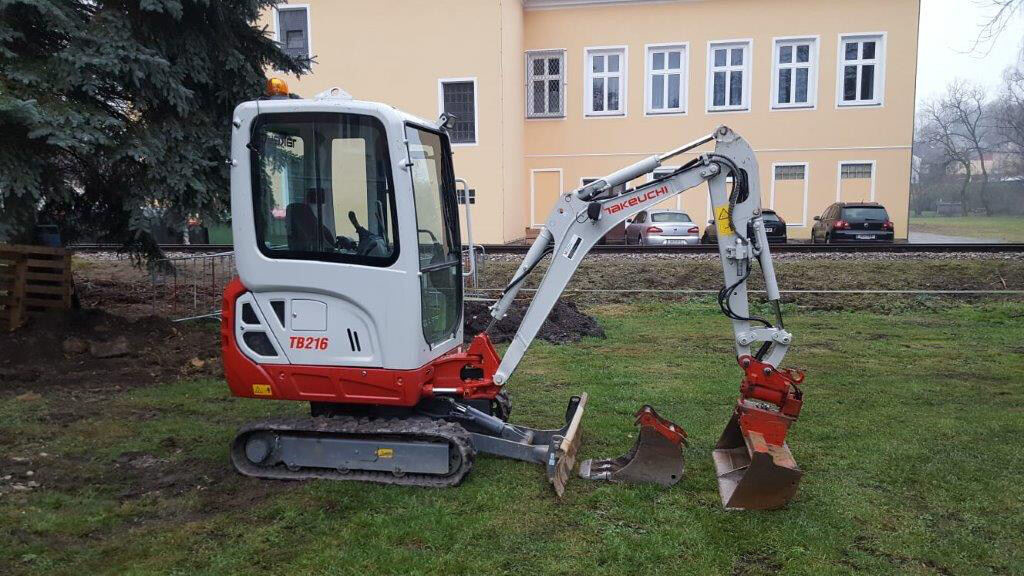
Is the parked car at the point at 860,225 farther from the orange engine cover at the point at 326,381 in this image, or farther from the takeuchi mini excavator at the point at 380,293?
the orange engine cover at the point at 326,381

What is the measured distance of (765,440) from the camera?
190 inches

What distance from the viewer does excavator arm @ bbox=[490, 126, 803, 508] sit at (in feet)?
15.9

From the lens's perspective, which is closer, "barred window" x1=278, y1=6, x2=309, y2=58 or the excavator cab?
the excavator cab

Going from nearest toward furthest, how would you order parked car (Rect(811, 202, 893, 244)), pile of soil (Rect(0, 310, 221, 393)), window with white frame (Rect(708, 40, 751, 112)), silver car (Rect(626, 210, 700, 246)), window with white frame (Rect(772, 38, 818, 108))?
pile of soil (Rect(0, 310, 221, 393))
parked car (Rect(811, 202, 893, 244))
silver car (Rect(626, 210, 700, 246))
window with white frame (Rect(772, 38, 818, 108))
window with white frame (Rect(708, 40, 751, 112))

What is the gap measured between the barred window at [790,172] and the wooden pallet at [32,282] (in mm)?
23145

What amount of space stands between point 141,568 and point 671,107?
25.4 m

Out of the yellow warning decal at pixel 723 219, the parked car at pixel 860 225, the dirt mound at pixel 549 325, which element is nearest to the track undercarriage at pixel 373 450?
the yellow warning decal at pixel 723 219

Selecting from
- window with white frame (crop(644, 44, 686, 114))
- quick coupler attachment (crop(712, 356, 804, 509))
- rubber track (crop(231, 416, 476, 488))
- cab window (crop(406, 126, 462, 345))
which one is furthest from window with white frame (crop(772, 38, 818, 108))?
rubber track (crop(231, 416, 476, 488))

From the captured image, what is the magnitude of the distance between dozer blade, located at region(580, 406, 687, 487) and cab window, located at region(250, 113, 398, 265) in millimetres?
2177

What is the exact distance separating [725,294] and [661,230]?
16.6 m

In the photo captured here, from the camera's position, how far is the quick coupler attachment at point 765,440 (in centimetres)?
462

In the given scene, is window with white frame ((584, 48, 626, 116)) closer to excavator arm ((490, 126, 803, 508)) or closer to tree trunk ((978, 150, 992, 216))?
excavator arm ((490, 126, 803, 508))

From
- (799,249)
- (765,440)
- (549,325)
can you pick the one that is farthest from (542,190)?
(765,440)

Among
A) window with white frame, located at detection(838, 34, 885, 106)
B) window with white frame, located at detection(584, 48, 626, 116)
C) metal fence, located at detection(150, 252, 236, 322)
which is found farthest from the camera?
window with white frame, located at detection(584, 48, 626, 116)
